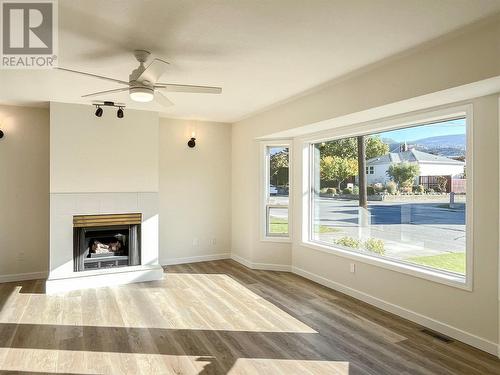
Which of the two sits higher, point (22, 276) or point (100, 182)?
point (100, 182)

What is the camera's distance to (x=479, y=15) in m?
2.35

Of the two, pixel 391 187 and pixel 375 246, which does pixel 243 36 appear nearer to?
pixel 391 187

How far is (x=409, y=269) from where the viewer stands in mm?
3656

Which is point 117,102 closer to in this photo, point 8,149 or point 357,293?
point 8,149

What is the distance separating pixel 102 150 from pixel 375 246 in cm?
414

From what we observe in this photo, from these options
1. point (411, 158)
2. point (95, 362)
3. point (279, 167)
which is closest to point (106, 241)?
point (95, 362)

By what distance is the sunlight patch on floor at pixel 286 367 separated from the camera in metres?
2.65

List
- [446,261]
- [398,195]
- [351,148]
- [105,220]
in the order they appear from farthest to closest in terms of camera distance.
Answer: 1. [105,220]
2. [351,148]
3. [398,195]
4. [446,261]

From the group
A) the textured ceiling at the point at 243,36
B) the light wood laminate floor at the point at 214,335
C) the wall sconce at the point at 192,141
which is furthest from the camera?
the wall sconce at the point at 192,141

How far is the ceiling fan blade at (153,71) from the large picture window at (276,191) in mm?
3195

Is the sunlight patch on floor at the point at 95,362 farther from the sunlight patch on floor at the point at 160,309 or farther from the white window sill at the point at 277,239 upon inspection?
the white window sill at the point at 277,239

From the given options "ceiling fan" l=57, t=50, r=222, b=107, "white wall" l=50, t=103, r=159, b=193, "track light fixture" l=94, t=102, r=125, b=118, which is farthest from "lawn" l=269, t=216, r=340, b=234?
"ceiling fan" l=57, t=50, r=222, b=107

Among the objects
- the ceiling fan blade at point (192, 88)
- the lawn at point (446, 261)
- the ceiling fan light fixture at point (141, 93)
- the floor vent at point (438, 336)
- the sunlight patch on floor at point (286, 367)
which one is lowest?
the sunlight patch on floor at point (286, 367)

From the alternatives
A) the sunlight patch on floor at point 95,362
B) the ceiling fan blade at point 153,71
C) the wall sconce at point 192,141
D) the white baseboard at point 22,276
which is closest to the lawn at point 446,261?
the sunlight patch on floor at point 95,362
